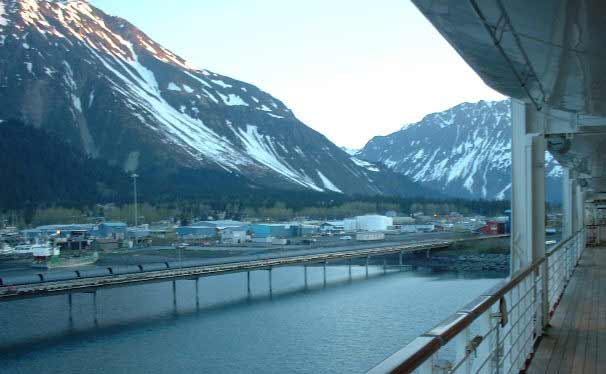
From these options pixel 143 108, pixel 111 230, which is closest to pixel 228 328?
pixel 111 230

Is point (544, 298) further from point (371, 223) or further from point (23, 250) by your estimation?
point (371, 223)

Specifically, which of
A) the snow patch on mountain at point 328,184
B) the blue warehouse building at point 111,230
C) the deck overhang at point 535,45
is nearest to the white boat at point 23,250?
the blue warehouse building at point 111,230

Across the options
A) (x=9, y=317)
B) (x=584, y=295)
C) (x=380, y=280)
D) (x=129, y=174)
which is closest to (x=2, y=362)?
(x=9, y=317)

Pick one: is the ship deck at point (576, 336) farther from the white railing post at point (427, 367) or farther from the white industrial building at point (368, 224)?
the white industrial building at point (368, 224)

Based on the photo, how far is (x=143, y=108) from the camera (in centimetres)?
10744

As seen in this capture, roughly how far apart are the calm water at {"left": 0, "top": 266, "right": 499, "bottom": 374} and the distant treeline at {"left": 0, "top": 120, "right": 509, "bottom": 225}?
4391cm

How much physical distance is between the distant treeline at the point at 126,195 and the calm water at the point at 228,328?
43.9 meters

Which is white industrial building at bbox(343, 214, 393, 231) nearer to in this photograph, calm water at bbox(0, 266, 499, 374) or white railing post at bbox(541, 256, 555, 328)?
calm water at bbox(0, 266, 499, 374)

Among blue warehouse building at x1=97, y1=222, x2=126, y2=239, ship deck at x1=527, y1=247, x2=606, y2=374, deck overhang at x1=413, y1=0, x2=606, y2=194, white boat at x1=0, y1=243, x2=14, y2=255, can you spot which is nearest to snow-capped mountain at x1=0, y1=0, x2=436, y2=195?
blue warehouse building at x1=97, y1=222, x2=126, y2=239

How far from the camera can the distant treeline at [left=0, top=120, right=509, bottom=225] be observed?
71.5 metres

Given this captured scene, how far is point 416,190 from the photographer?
143250mm

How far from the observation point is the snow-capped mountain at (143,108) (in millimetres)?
98375

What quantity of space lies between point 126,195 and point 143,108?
97.8ft

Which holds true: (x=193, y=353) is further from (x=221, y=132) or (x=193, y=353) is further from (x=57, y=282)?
(x=221, y=132)
